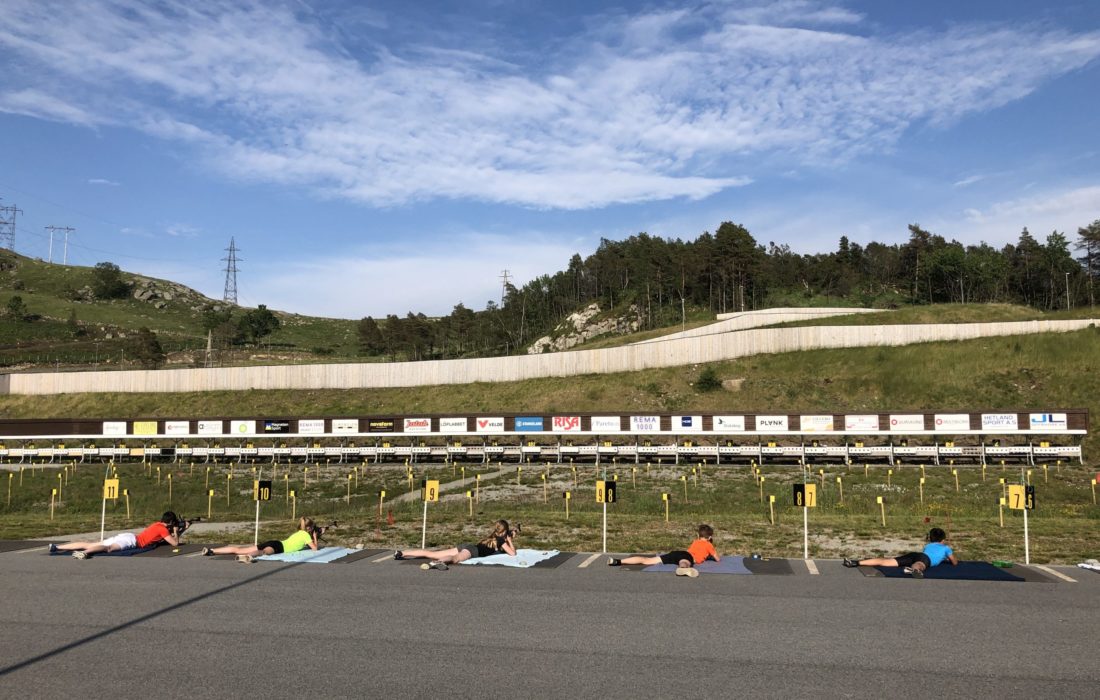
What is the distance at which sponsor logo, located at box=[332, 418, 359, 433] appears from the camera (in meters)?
55.8

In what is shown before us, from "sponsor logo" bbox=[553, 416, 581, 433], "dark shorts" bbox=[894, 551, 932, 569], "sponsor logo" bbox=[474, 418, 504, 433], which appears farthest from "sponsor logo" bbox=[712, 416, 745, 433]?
"dark shorts" bbox=[894, 551, 932, 569]

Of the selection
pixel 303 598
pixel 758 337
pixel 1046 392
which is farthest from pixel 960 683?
pixel 758 337

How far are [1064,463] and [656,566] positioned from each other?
130 ft

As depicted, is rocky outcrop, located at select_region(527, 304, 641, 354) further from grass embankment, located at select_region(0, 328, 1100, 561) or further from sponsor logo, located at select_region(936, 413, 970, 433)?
sponsor logo, located at select_region(936, 413, 970, 433)

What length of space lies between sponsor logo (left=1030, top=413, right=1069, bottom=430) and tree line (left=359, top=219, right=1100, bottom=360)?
81.6m

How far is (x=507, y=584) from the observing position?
1473 cm

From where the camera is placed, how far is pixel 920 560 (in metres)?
15.6

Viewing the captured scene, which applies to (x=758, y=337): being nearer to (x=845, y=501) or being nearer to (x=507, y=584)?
(x=845, y=501)

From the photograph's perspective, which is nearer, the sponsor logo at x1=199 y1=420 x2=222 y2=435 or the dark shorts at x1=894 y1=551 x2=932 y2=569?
the dark shorts at x1=894 y1=551 x2=932 y2=569

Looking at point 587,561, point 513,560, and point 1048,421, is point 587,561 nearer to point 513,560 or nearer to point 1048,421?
point 513,560

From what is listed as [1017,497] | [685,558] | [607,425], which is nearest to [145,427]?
[607,425]

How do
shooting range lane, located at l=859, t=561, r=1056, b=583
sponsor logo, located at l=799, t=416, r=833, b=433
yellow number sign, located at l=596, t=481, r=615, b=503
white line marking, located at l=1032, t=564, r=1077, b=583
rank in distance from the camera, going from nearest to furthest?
1. white line marking, located at l=1032, t=564, r=1077, b=583
2. shooting range lane, located at l=859, t=561, r=1056, b=583
3. yellow number sign, located at l=596, t=481, r=615, b=503
4. sponsor logo, located at l=799, t=416, r=833, b=433

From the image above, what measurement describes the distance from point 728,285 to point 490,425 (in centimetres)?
9773

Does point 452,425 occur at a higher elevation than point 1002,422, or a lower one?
lower
